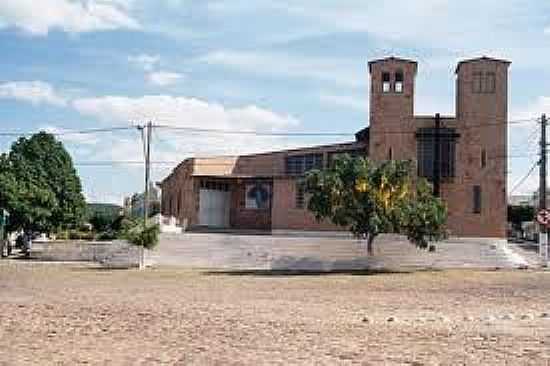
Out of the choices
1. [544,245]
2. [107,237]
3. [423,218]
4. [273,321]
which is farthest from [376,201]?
[107,237]

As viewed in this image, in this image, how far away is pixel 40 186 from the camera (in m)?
67.8

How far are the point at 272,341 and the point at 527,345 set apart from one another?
4625 millimetres

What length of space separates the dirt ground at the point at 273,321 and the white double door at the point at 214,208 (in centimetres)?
3391

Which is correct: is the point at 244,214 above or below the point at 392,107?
below

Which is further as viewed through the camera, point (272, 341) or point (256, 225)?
point (256, 225)

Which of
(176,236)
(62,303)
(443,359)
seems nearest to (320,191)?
(176,236)

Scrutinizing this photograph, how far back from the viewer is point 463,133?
63281 mm

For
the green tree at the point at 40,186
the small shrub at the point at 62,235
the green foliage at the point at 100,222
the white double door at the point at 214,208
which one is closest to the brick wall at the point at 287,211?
the white double door at the point at 214,208

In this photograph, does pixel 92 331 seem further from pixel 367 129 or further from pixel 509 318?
pixel 367 129

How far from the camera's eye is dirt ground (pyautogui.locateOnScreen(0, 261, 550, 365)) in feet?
50.2

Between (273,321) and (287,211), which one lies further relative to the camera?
(287,211)

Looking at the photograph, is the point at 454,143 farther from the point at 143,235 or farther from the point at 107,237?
the point at 107,237

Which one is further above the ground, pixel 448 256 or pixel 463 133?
pixel 463 133

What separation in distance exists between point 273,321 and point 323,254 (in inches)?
1287
